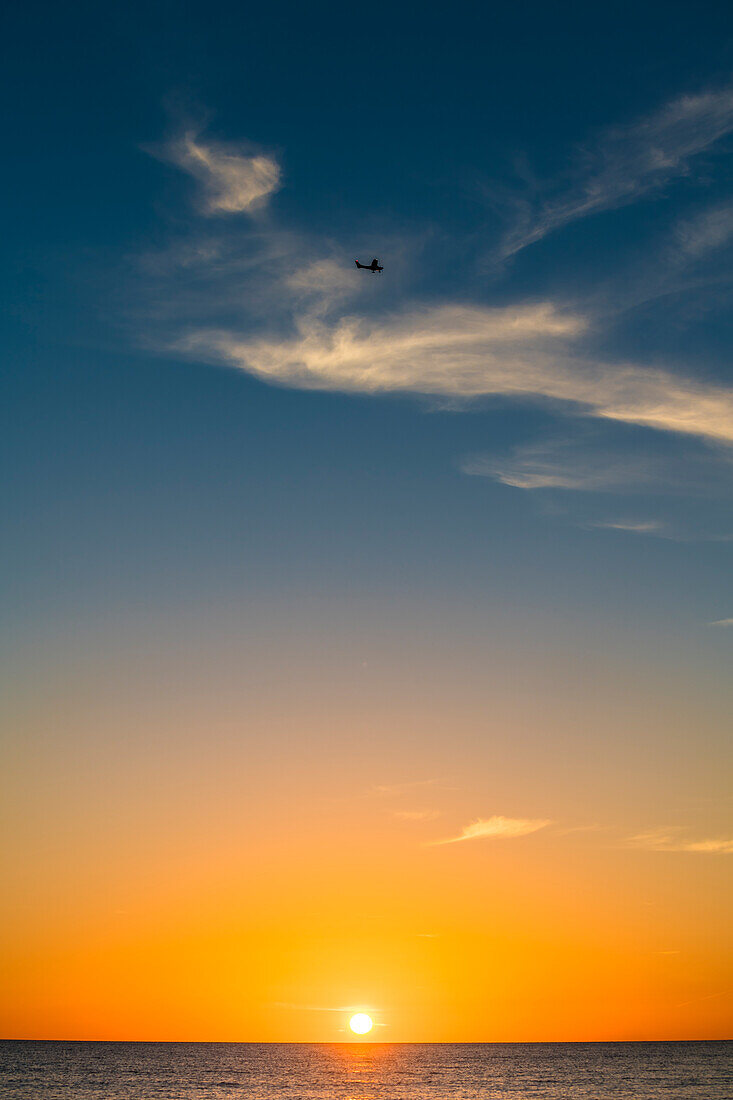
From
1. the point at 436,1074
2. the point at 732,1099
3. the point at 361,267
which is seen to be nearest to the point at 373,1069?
the point at 436,1074

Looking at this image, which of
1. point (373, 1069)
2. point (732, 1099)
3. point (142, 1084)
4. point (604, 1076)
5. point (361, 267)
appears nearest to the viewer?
point (361, 267)

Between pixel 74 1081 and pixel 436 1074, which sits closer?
pixel 74 1081

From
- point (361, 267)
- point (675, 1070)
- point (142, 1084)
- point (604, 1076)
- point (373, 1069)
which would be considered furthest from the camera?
point (373, 1069)

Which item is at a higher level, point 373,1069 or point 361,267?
point 361,267

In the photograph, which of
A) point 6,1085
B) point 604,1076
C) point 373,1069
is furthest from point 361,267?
point 373,1069

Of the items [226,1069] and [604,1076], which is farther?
[226,1069]

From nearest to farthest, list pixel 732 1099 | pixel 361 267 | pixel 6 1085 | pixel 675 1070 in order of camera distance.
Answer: pixel 361 267, pixel 732 1099, pixel 6 1085, pixel 675 1070

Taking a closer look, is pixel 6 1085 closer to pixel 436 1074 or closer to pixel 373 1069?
pixel 436 1074

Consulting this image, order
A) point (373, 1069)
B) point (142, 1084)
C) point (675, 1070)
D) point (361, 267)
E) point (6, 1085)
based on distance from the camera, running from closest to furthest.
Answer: point (361, 267) → point (6, 1085) → point (142, 1084) → point (675, 1070) → point (373, 1069)

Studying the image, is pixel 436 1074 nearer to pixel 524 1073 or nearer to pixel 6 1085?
pixel 524 1073
